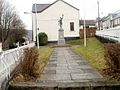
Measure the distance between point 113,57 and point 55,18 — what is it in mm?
36484

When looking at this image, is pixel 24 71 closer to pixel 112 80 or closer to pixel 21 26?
pixel 112 80

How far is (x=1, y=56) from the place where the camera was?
6387mm

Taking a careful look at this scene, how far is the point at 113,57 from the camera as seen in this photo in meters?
6.60

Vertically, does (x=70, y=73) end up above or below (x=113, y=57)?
below

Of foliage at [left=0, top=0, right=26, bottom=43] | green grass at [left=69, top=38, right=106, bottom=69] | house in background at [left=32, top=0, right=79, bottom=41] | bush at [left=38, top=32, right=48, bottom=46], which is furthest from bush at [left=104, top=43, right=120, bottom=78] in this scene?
foliage at [left=0, top=0, right=26, bottom=43]

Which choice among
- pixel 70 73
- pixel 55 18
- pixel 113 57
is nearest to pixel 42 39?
pixel 55 18

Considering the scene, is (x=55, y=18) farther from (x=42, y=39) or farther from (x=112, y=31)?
(x=112, y=31)

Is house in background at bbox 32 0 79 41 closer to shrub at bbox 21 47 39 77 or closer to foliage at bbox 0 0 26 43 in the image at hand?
foliage at bbox 0 0 26 43

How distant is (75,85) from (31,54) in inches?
78.2

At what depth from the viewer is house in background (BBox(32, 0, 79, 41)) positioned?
4219 centimetres

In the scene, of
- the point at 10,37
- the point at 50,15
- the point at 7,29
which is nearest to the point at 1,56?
the point at 50,15

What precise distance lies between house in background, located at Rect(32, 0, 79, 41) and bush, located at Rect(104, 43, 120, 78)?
35.9m

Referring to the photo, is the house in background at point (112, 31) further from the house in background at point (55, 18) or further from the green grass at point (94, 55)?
the house in background at point (55, 18)

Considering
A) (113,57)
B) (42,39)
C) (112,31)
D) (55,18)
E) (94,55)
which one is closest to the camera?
(113,57)
